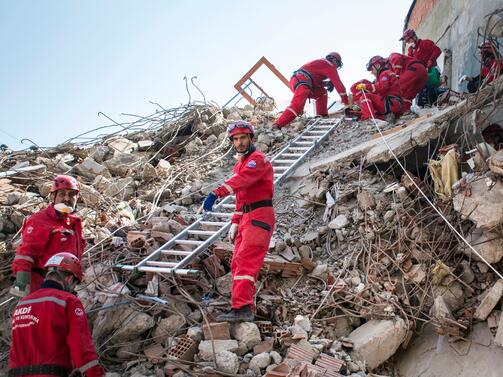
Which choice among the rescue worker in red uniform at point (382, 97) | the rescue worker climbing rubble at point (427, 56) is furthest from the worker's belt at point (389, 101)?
the rescue worker climbing rubble at point (427, 56)

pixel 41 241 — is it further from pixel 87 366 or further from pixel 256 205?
pixel 256 205

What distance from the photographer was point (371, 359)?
4066mm

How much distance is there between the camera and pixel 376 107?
802 cm

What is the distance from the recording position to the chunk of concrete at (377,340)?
13.3 feet

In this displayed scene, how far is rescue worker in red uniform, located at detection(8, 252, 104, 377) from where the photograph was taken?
304 cm

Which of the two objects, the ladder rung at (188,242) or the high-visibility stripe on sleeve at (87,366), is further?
the ladder rung at (188,242)

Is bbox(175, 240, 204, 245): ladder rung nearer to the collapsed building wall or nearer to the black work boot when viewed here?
the black work boot

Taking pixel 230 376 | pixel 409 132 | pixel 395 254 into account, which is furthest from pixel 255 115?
pixel 230 376

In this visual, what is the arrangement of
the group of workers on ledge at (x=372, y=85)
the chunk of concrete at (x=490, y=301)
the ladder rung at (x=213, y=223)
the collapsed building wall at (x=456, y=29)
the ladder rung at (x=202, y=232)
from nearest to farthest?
the chunk of concrete at (x=490, y=301), the ladder rung at (x=202, y=232), the ladder rung at (x=213, y=223), the group of workers on ledge at (x=372, y=85), the collapsed building wall at (x=456, y=29)

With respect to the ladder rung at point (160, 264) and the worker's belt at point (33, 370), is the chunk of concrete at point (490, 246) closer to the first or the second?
the ladder rung at point (160, 264)

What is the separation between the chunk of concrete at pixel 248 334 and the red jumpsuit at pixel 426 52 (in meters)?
7.66

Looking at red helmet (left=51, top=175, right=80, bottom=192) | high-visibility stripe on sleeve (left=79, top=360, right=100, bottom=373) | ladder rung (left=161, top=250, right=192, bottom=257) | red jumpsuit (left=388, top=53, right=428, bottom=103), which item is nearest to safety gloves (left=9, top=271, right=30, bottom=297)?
red helmet (left=51, top=175, right=80, bottom=192)

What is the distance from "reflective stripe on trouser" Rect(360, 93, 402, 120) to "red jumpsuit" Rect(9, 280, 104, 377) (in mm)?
6128

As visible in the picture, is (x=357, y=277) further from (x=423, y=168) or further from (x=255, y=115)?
(x=255, y=115)
